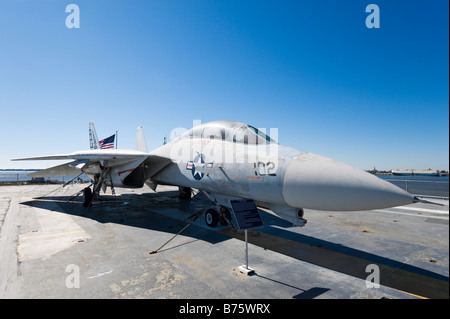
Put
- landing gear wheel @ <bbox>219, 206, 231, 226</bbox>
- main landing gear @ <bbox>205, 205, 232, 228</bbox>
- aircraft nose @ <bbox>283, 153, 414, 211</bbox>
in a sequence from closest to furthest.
Answer: aircraft nose @ <bbox>283, 153, 414, 211</bbox> < landing gear wheel @ <bbox>219, 206, 231, 226</bbox> < main landing gear @ <bbox>205, 205, 232, 228</bbox>

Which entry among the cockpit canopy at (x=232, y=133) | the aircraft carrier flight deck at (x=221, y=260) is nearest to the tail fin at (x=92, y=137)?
the aircraft carrier flight deck at (x=221, y=260)

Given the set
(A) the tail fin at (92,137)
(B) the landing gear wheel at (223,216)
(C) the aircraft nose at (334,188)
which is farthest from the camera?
(A) the tail fin at (92,137)

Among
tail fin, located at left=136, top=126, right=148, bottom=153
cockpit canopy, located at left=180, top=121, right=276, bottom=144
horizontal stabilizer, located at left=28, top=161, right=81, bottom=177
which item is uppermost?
tail fin, located at left=136, top=126, right=148, bottom=153

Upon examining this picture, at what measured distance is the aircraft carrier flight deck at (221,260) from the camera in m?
3.47

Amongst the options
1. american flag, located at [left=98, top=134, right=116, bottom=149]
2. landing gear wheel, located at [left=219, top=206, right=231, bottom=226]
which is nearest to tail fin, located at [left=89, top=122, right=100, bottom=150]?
american flag, located at [left=98, top=134, right=116, bottom=149]

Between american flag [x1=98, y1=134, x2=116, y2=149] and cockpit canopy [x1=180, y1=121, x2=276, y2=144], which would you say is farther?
american flag [x1=98, y1=134, x2=116, y2=149]

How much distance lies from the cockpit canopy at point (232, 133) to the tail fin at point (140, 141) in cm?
832

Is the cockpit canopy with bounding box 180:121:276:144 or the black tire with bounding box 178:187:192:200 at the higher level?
the cockpit canopy with bounding box 180:121:276:144

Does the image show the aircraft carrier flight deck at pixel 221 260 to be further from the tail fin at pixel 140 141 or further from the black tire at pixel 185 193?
the tail fin at pixel 140 141

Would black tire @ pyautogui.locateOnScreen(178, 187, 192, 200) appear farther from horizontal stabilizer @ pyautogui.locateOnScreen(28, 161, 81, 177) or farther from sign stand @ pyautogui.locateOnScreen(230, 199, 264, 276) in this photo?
sign stand @ pyautogui.locateOnScreen(230, 199, 264, 276)

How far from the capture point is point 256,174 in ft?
16.9

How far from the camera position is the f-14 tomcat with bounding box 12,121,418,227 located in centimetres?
373
